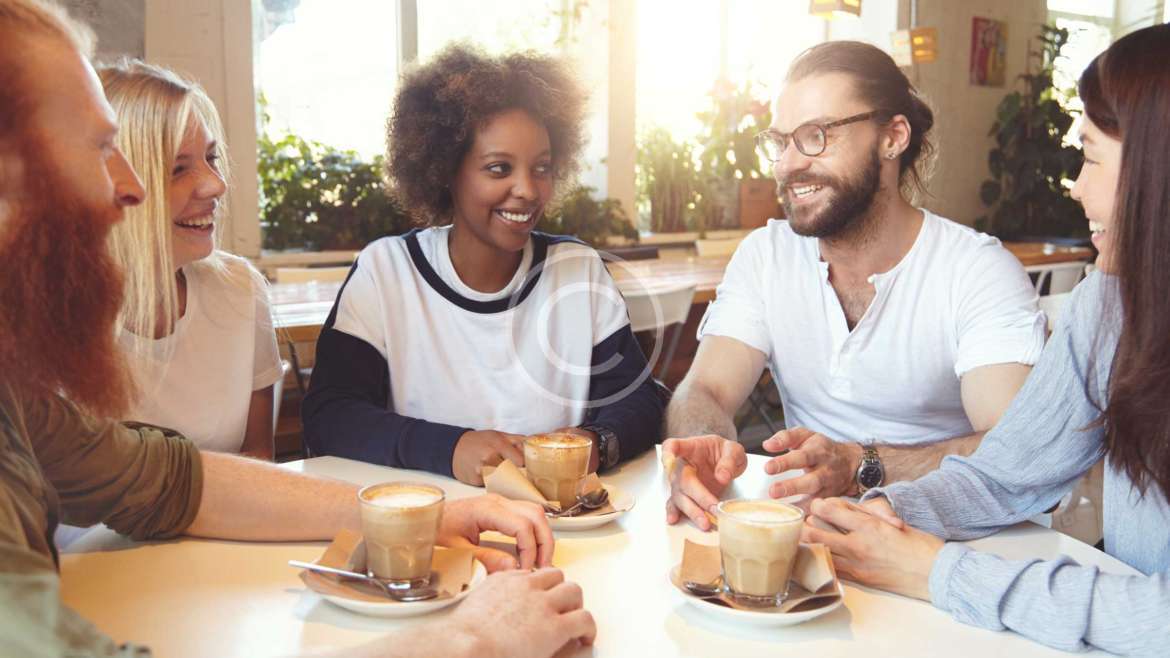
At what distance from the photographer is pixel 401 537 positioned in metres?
1.05

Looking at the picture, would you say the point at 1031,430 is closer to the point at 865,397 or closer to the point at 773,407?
the point at 865,397

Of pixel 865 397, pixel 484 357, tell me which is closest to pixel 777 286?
pixel 865 397

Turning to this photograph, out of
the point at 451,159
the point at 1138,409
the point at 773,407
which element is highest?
the point at 451,159

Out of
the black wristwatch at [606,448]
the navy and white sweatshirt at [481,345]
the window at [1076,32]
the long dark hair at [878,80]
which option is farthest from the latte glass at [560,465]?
the window at [1076,32]

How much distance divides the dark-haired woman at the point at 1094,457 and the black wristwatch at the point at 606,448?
0.43 m

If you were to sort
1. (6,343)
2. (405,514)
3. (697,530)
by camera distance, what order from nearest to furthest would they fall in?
(6,343) → (405,514) → (697,530)

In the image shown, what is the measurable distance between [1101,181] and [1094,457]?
0.38m

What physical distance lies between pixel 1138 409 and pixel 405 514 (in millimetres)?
825

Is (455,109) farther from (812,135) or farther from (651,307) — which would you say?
(651,307)

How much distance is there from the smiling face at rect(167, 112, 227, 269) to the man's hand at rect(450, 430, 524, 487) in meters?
0.65

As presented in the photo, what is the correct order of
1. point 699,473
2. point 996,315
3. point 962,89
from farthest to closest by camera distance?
point 962,89 → point 996,315 → point 699,473

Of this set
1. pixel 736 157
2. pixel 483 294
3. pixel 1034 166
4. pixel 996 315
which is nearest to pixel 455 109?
pixel 483 294

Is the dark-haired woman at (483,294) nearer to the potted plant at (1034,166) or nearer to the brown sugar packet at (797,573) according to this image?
the brown sugar packet at (797,573)

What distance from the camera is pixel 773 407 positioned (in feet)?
16.4
